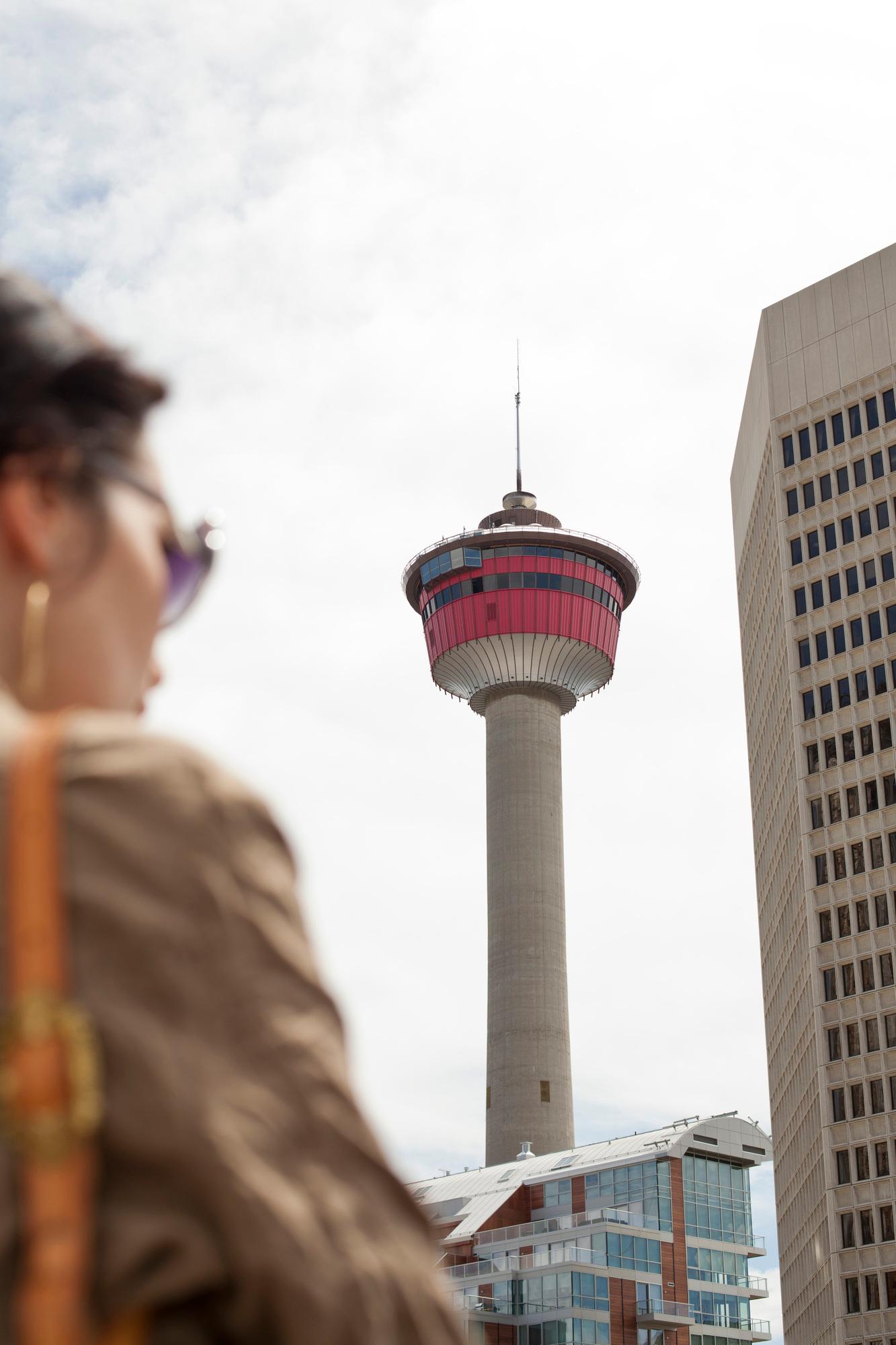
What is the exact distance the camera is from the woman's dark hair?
171cm

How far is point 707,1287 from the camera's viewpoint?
77.8 meters

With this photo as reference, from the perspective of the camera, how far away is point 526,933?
97.1 meters

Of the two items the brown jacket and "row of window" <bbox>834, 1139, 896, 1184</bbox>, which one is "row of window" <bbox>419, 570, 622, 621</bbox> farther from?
the brown jacket

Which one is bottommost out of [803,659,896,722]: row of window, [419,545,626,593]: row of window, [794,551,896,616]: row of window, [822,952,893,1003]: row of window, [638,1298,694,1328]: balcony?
[638,1298,694,1328]: balcony

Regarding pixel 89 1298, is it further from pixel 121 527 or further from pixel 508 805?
pixel 508 805

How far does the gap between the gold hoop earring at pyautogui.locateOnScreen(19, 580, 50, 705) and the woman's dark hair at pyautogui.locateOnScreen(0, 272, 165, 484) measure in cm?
15

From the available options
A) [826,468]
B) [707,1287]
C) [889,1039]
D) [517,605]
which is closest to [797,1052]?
[889,1039]

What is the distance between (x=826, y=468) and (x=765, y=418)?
577 cm

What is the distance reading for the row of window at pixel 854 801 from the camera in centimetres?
6830

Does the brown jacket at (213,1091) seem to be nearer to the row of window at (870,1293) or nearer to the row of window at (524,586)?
the row of window at (870,1293)

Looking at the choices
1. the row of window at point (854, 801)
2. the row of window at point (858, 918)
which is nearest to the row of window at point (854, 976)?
the row of window at point (858, 918)

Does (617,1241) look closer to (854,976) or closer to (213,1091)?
(854,976)

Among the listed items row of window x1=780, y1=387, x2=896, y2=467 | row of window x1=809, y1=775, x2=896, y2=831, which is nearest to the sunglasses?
row of window x1=809, y1=775, x2=896, y2=831

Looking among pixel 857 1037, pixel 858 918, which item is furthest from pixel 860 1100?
pixel 858 918
